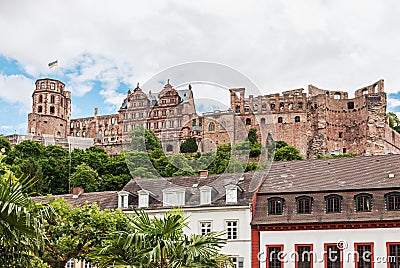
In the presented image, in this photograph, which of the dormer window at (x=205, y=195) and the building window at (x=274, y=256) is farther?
the dormer window at (x=205, y=195)

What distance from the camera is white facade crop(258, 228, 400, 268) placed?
162 ft

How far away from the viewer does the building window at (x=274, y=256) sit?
52031 millimetres

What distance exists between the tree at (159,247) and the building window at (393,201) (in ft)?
78.6

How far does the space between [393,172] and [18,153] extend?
84522 millimetres

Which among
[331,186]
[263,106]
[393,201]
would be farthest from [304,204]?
[263,106]

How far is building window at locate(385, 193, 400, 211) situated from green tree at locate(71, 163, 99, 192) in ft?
167

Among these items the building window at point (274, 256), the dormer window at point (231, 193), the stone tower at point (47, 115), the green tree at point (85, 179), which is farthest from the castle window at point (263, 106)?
the building window at point (274, 256)

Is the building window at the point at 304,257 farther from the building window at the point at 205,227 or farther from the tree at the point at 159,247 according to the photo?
the tree at the point at 159,247

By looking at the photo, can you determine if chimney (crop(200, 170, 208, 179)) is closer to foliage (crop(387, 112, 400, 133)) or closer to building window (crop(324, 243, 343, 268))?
building window (crop(324, 243, 343, 268))

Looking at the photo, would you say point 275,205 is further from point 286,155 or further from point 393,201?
point 286,155

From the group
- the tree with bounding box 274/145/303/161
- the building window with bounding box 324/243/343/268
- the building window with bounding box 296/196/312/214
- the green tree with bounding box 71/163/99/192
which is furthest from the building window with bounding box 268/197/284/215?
the tree with bounding box 274/145/303/161

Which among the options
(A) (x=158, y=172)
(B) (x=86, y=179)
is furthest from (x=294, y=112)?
(A) (x=158, y=172)

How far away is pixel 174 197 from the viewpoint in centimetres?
5912

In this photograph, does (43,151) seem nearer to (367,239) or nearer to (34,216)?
(367,239)
